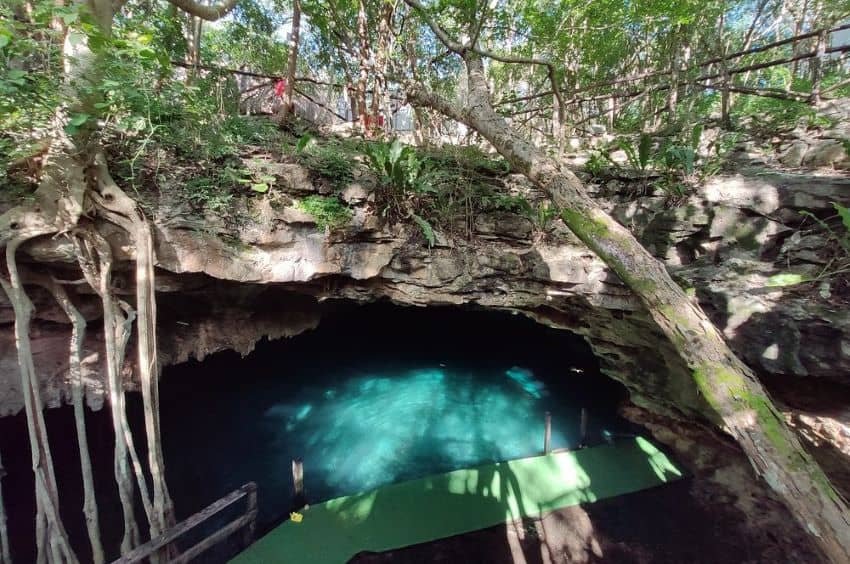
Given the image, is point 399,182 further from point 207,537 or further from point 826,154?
point 826,154

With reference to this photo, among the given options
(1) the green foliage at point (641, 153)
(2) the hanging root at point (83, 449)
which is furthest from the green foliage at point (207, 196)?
(1) the green foliage at point (641, 153)

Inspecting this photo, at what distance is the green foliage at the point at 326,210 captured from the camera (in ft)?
12.8

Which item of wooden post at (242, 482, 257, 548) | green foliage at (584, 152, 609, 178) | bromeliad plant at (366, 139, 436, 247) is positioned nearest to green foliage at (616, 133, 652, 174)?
green foliage at (584, 152, 609, 178)

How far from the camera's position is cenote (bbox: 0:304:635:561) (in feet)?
14.9

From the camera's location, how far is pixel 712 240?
408 cm

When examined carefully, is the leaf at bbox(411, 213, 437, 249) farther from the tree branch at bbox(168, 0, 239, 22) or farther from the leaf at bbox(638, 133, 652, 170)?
the leaf at bbox(638, 133, 652, 170)

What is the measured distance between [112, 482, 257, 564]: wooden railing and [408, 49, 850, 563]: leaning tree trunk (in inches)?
160

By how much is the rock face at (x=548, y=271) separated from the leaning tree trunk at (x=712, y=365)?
4.75ft

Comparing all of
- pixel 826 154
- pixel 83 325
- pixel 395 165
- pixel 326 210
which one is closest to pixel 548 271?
pixel 395 165

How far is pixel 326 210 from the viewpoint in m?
3.94

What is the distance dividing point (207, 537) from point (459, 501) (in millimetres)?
2603

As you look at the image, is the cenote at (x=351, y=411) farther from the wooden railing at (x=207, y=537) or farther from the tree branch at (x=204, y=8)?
the tree branch at (x=204, y=8)

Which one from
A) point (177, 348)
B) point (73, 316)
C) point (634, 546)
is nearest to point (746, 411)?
point (634, 546)

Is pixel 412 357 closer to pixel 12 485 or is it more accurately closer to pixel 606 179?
pixel 606 179
